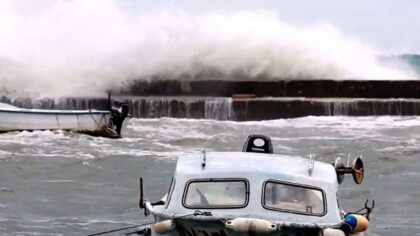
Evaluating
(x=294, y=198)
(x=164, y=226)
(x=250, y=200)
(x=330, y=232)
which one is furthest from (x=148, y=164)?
(x=330, y=232)

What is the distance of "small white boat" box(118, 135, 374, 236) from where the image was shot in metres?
8.26

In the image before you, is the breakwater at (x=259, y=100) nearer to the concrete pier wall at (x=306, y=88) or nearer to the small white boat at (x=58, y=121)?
the concrete pier wall at (x=306, y=88)

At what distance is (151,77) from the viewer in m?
33.8

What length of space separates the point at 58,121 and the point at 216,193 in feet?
50.7

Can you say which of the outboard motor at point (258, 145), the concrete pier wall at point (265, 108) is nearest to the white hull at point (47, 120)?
the concrete pier wall at point (265, 108)

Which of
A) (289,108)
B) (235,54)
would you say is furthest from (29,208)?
(235,54)

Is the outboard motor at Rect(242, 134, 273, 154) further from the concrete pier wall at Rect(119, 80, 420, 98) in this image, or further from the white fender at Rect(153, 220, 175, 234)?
the concrete pier wall at Rect(119, 80, 420, 98)

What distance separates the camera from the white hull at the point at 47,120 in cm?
2370

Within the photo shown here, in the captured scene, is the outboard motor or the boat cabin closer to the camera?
the boat cabin

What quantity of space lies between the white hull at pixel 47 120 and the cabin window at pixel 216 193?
15.3 meters

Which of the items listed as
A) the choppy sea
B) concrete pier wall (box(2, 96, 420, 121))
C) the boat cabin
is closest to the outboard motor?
the boat cabin

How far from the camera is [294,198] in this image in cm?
877

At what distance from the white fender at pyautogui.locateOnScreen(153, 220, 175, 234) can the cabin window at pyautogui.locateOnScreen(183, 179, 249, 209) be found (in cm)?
30

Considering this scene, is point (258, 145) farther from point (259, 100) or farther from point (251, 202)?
point (259, 100)
